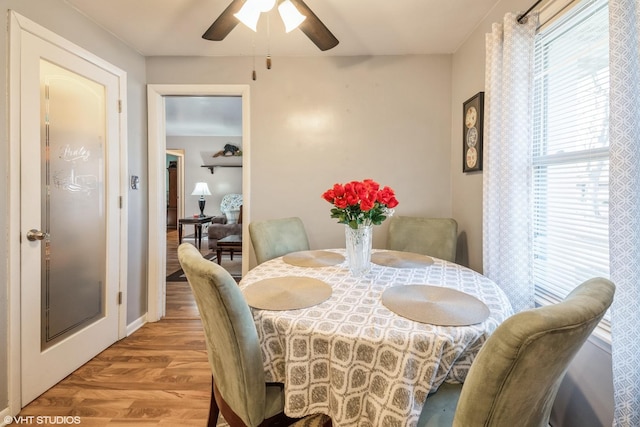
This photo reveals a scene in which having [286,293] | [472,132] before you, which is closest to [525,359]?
[286,293]

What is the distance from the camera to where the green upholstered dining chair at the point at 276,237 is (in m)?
2.12

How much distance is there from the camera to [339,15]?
77.2 inches

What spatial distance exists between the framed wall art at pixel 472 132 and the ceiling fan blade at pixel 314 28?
108 cm

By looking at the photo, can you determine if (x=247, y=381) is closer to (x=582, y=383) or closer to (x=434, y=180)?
(x=582, y=383)

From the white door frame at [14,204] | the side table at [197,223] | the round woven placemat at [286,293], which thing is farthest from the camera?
the side table at [197,223]

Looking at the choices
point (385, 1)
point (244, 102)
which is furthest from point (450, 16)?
point (244, 102)

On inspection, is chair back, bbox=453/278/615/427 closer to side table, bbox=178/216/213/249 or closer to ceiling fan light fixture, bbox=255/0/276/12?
ceiling fan light fixture, bbox=255/0/276/12

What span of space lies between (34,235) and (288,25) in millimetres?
1763

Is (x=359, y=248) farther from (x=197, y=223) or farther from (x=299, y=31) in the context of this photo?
(x=197, y=223)

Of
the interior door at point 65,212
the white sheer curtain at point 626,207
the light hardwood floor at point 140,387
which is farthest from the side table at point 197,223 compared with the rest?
the white sheer curtain at point 626,207

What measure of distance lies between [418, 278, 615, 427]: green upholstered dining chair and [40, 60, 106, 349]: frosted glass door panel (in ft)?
7.32

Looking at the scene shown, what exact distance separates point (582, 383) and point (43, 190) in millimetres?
2854

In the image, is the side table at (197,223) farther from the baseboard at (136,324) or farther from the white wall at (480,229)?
the white wall at (480,229)

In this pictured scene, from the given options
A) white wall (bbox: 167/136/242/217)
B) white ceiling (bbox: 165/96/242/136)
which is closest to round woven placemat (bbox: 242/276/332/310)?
white ceiling (bbox: 165/96/242/136)
